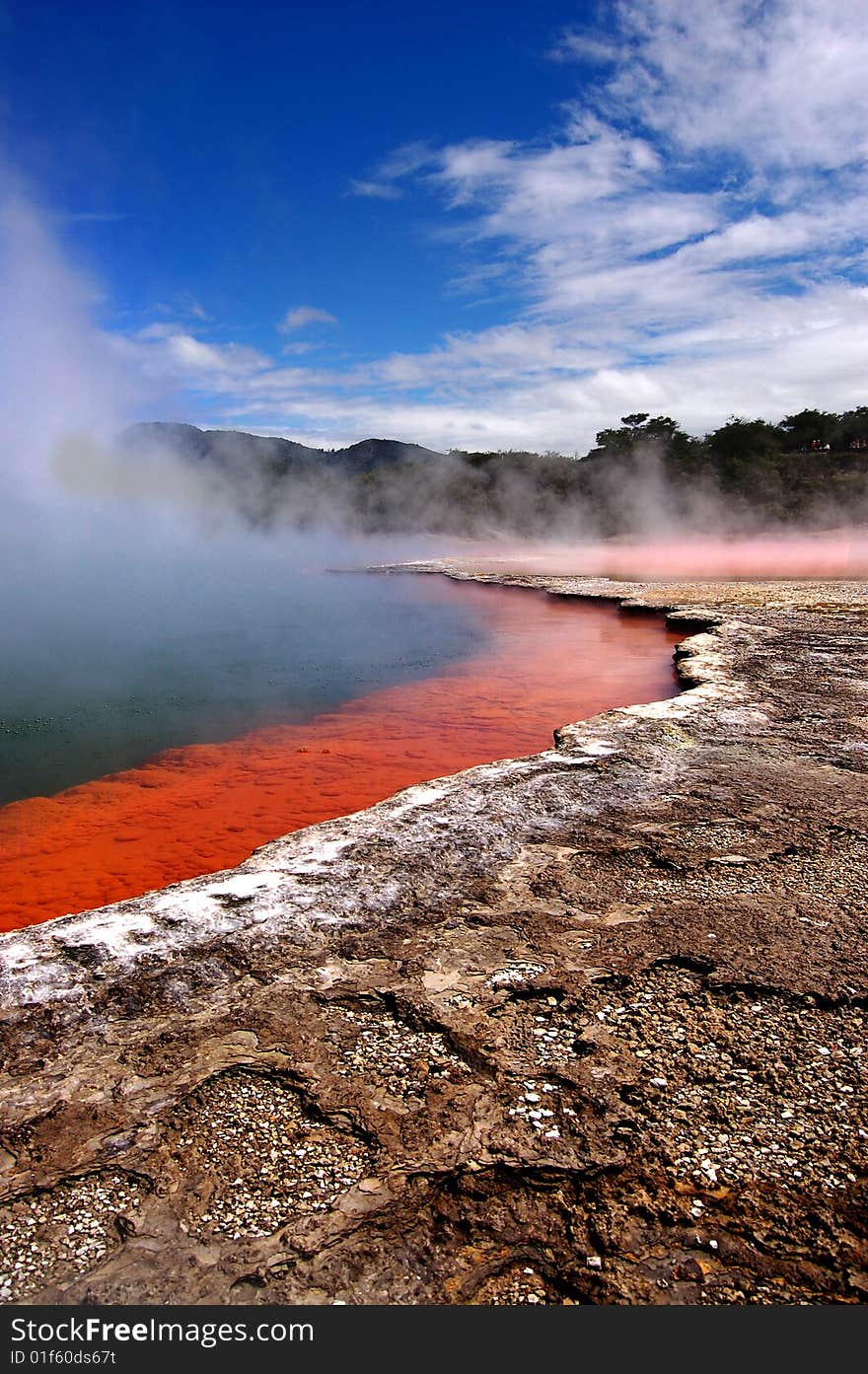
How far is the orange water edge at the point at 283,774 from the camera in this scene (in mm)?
4914

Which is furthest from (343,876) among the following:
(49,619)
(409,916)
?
(49,619)

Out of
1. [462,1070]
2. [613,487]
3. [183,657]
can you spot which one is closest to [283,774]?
[462,1070]

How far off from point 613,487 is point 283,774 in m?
37.4

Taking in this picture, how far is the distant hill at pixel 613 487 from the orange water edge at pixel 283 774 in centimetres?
2773

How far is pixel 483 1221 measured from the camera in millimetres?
1846

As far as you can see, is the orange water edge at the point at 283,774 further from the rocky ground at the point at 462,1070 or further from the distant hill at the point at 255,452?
the distant hill at the point at 255,452

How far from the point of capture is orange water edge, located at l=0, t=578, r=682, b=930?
16.1 feet

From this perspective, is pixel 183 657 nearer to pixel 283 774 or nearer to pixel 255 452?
pixel 283 774

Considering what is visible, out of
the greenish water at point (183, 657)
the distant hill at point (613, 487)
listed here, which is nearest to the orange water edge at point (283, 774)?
the greenish water at point (183, 657)

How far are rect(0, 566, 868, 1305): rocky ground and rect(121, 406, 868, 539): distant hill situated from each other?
1324 inches

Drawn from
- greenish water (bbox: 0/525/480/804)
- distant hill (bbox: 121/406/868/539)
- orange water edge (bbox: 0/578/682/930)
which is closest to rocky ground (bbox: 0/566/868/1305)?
orange water edge (bbox: 0/578/682/930)

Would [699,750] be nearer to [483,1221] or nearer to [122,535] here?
[483,1221]

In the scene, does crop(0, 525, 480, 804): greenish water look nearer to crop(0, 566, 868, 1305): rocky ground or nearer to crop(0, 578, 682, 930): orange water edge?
crop(0, 578, 682, 930): orange water edge

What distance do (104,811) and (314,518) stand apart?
42220 mm
